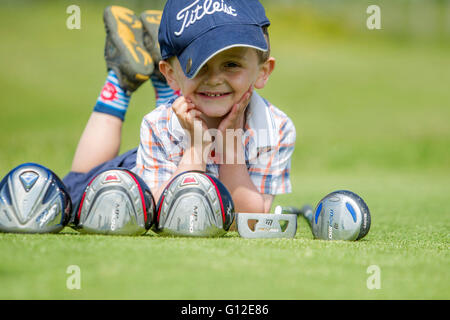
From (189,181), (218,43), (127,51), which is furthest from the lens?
(127,51)

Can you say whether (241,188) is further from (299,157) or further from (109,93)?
(299,157)

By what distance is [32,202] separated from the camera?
2045mm

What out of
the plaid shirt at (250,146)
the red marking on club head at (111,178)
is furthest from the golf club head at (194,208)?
the plaid shirt at (250,146)

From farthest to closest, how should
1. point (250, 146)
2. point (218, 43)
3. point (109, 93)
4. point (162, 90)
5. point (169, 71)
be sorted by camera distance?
point (162, 90) → point (109, 93) → point (250, 146) → point (169, 71) → point (218, 43)

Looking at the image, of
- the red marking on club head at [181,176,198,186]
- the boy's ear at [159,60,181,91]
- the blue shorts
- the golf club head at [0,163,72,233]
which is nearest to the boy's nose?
the boy's ear at [159,60,181,91]

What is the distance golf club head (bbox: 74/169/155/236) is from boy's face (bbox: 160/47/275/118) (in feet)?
1.84

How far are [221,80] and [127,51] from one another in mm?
1102

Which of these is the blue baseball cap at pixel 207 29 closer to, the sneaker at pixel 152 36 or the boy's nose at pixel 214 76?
the boy's nose at pixel 214 76

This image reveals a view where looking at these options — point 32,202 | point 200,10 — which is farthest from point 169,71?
point 32,202

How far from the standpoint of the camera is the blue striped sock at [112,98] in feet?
11.5

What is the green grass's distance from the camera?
4.75 ft

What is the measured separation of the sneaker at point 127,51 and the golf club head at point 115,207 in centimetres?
134

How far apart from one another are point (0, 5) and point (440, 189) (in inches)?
851
